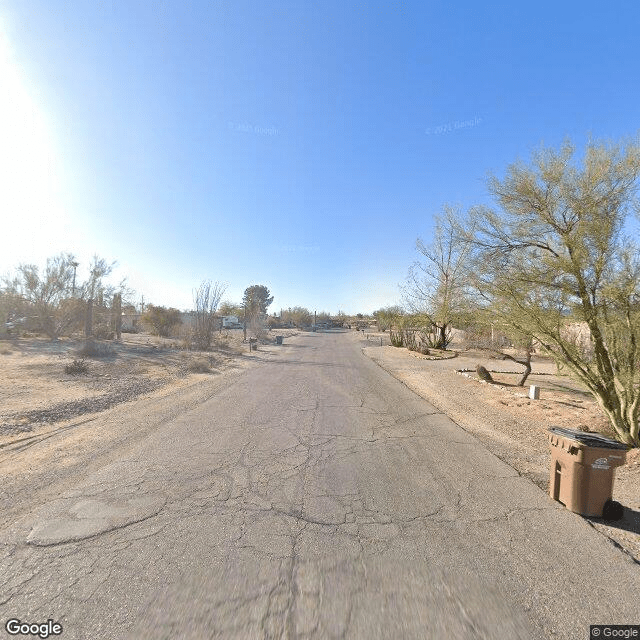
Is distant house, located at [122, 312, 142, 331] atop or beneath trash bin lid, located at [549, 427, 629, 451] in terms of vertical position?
atop

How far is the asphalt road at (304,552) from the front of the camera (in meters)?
2.18

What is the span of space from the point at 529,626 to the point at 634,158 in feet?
25.3

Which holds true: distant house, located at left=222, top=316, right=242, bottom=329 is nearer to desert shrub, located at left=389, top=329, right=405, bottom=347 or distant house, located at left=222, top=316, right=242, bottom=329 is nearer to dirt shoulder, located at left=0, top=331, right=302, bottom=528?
desert shrub, located at left=389, top=329, right=405, bottom=347

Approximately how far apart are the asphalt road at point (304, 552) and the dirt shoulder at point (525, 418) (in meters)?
0.43

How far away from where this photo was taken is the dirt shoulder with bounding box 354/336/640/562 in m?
4.00

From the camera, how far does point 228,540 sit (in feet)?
9.66

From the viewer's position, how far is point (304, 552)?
281cm

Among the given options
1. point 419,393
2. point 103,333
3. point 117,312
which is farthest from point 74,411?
point 117,312

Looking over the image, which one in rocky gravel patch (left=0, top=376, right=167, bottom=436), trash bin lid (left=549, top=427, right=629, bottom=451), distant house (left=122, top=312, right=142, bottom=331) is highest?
distant house (left=122, top=312, right=142, bottom=331)

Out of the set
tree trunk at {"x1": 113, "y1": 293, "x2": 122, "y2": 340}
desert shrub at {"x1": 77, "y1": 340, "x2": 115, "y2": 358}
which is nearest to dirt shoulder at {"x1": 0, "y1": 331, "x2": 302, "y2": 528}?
desert shrub at {"x1": 77, "y1": 340, "x2": 115, "y2": 358}

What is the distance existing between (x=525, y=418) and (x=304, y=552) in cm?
726

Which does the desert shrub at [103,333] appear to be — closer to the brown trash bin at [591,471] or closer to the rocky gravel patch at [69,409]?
the rocky gravel patch at [69,409]

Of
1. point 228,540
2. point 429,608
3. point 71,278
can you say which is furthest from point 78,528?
point 71,278

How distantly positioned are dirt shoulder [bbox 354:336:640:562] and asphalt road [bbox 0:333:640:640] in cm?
43
